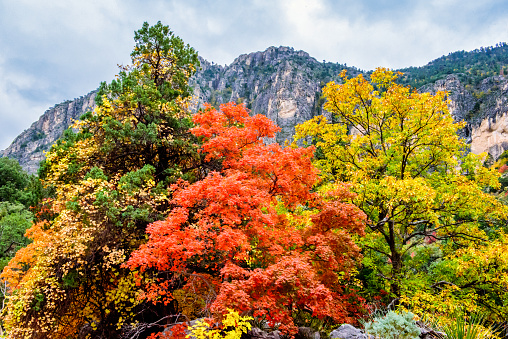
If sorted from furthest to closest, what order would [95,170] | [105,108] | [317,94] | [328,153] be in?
1. [317,94]
2. [328,153]
3. [105,108]
4. [95,170]

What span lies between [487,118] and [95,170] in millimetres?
73468

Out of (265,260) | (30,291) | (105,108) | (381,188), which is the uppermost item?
(105,108)

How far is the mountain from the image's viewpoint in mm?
57034

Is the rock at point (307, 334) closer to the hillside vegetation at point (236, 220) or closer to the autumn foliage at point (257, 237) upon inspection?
the hillside vegetation at point (236, 220)

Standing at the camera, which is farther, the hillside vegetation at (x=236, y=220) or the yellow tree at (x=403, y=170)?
the yellow tree at (x=403, y=170)

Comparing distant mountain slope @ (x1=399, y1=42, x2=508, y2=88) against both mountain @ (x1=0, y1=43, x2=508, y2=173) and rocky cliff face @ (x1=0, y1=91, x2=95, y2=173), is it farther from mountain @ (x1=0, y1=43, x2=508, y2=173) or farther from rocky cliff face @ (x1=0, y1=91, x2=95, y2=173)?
rocky cliff face @ (x1=0, y1=91, x2=95, y2=173)

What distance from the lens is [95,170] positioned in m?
7.24

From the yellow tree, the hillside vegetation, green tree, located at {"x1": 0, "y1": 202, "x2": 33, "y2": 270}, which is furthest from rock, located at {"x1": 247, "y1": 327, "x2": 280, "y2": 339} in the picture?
green tree, located at {"x1": 0, "y1": 202, "x2": 33, "y2": 270}

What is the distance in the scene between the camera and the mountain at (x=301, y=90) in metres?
57.0

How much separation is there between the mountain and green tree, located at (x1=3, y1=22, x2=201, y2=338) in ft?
8.31

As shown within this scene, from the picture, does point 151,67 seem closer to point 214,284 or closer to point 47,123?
point 214,284

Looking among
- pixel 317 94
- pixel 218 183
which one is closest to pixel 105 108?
pixel 218 183

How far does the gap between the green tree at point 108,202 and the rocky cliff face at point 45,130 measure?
400 feet

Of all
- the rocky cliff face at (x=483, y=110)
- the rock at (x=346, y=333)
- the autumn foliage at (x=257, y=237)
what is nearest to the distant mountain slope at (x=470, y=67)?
the rocky cliff face at (x=483, y=110)
